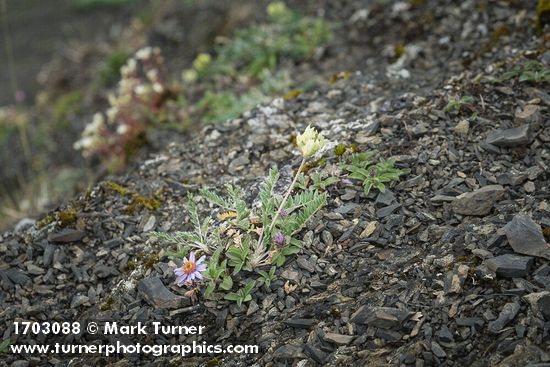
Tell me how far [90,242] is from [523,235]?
2762mm

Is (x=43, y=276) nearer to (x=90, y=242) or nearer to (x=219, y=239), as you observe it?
(x=90, y=242)

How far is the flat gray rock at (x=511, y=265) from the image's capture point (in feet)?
8.24

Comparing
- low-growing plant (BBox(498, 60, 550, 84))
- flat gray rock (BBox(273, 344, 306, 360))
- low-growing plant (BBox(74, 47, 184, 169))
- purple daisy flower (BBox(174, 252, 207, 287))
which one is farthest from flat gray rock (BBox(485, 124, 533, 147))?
low-growing plant (BBox(74, 47, 184, 169))

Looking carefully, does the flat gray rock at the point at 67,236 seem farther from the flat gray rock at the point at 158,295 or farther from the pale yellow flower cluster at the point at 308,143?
the pale yellow flower cluster at the point at 308,143

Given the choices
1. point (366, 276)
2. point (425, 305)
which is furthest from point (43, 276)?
point (425, 305)

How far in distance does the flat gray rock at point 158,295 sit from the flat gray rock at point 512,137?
7.36ft

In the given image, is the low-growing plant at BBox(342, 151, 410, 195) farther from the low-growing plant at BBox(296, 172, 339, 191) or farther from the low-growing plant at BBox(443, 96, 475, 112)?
the low-growing plant at BBox(443, 96, 475, 112)

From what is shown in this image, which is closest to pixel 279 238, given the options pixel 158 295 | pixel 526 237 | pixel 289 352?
pixel 289 352

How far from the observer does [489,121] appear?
11.5 feet

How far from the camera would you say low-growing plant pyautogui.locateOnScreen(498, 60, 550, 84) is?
12.0ft

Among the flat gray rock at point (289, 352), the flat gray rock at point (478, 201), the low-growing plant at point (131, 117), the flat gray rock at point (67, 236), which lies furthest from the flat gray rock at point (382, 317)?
the low-growing plant at point (131, 117)

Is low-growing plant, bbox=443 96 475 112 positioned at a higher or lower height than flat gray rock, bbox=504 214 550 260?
higher

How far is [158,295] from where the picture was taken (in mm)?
2902

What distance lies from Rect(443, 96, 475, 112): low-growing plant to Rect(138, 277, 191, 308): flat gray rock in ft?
7.47
